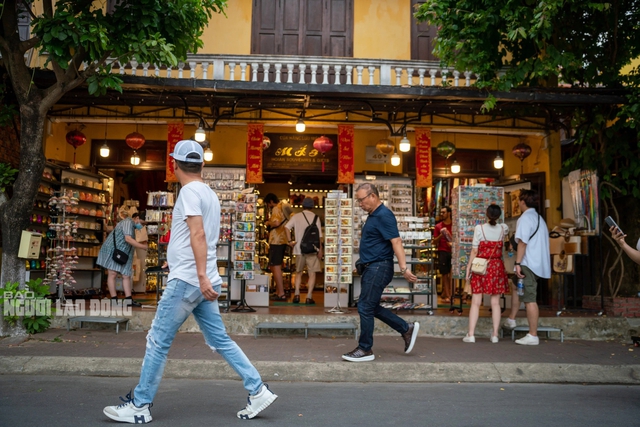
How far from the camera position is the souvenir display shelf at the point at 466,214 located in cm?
1074

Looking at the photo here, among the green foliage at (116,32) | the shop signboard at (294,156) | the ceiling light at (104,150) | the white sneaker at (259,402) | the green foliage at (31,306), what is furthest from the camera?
the shop signboard at (294,156)

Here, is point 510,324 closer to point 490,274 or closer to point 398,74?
point 490,274

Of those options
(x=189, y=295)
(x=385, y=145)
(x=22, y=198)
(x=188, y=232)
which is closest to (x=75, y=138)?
(x=22, y=198)

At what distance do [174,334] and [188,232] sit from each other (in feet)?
2.40

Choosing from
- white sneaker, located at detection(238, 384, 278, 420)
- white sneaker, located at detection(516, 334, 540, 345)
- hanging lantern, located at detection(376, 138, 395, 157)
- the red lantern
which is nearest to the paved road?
white sneaker, located at detection(238, 384, 278, 420)

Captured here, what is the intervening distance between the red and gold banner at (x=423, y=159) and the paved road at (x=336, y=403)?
685cm

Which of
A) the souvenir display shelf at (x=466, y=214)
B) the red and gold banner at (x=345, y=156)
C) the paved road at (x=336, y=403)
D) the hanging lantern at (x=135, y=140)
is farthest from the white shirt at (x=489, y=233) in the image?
the hanging lantern at (x=135, y=140)

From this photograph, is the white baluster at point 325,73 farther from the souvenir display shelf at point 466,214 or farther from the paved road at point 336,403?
the paved road at point 336,403

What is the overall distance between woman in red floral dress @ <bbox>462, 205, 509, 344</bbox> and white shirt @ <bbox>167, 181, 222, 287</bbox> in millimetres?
4943

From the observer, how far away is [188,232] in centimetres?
444

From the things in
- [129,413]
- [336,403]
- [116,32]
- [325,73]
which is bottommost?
[336,403]

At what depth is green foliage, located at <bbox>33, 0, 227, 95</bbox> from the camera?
762 centimetres

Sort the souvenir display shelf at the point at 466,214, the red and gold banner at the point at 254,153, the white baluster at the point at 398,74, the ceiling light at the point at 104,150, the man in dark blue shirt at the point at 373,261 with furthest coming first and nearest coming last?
the ceiling light at the point at 104,150, the red and gold banner at the point at 254,153, the white baluster at the point at 398,74, the souvenir display shelf at the point at 466,214, the man in dark blue shirt at the point at 373,261

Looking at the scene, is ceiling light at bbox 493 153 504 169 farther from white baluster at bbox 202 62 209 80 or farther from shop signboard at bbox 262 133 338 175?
white baluster at bbox 202 62 209 80
